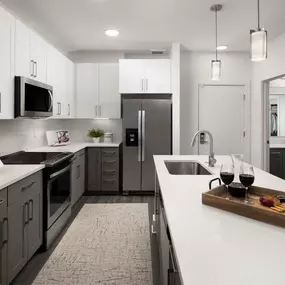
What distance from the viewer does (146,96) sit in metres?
4.66

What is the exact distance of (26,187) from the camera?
224cm

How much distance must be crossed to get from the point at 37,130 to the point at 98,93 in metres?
1.32

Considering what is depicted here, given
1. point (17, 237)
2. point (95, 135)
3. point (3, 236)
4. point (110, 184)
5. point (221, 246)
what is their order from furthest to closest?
point (95, 135) → point (110, 184) → point (17, 237) → point (3, 236) → point (221, 246)

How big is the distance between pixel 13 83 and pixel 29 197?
1.13 meters

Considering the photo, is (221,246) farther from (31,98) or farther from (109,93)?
(109,93)

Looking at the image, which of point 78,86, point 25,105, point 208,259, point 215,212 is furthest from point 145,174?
point 208,259

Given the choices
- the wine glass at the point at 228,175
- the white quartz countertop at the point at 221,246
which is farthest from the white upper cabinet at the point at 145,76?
the white quartz countertop at the point at 221,246

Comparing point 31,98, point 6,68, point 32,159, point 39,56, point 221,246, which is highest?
point 39,56

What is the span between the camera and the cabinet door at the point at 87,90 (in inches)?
191

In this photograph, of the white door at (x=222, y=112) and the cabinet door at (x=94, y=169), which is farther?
the white door at (x=222, y=112)

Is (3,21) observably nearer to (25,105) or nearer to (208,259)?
(25,105)

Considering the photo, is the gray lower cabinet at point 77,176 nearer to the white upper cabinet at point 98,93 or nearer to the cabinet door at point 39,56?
the white upper cabinet at point 98,93

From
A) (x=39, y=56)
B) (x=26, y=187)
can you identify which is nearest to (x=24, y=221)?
(x=26, y=187)

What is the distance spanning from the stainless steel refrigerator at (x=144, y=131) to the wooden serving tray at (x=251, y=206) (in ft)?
10.3
